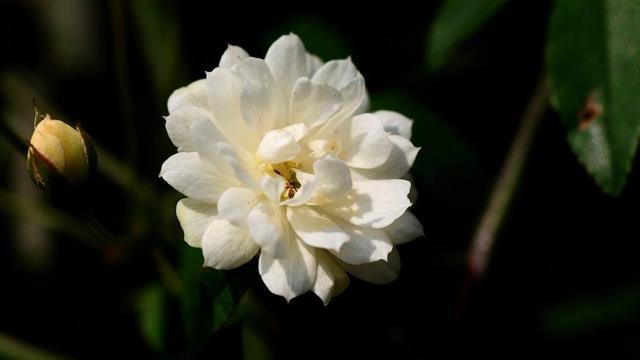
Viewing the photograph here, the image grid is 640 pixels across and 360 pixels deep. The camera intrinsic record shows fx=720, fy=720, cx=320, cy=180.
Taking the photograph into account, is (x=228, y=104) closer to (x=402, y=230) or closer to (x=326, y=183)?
(x=326, y=183)

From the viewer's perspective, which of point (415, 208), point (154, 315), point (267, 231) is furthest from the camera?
point (415, 208)

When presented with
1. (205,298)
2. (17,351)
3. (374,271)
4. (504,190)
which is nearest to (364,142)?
(374,271)

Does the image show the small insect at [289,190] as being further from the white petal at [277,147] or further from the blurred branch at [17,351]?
→ the blurred branch at [17,351]

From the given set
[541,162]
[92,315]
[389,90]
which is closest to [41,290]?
[92,315]

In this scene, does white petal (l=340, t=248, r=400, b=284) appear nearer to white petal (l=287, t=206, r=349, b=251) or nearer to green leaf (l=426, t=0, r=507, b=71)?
white petal (l=287, t=206, r=349, b=251)

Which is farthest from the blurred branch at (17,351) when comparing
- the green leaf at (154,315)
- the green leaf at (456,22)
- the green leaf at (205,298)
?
the green leaf at (456,22)

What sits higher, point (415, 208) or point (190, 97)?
point (190, 97)

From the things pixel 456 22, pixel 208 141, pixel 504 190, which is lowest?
pixel 504 190
